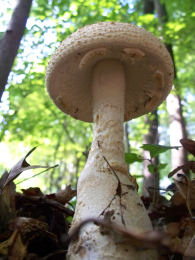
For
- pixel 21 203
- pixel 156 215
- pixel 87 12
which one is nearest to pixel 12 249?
pixel 21 203

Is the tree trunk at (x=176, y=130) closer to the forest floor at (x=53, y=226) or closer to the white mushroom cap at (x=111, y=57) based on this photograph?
the white mushroom cap at (x=111, y=57)

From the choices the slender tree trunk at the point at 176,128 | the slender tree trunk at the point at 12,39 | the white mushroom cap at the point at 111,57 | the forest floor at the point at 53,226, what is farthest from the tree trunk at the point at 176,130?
the slender tree trunk at the point at 12,39

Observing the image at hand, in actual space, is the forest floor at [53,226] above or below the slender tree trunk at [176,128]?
below

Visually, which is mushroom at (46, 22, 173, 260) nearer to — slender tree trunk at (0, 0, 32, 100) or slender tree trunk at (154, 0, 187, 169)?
slender tree trunk at (0, 0, 32, 100)

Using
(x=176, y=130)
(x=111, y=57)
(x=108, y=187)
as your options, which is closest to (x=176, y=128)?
(x=176, y=130)

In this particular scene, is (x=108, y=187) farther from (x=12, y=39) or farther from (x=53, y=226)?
(x=12, y=39)

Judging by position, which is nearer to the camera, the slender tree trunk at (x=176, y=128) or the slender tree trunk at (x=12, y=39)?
the slender tree trunk at (x=12, y=39)
